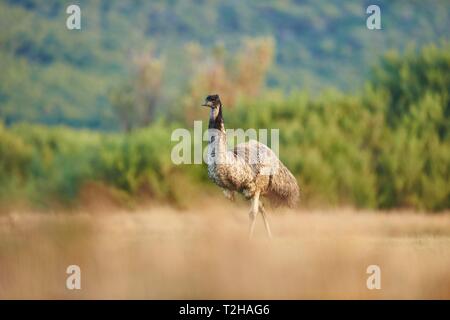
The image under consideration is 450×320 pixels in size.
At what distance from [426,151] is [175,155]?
732 centimetres

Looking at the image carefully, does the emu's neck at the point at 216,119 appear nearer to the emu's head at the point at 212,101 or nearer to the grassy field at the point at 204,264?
the emu's head at the point at 212,101

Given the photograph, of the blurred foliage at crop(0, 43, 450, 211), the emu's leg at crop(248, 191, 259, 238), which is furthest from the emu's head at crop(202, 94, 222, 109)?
the blurred foliage at crop(0, 43, 450, 211)

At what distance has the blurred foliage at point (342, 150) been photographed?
27.7 m

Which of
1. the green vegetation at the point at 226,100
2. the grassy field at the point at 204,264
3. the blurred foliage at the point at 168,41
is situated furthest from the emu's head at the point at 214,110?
the blurred foliage at the point at 168,41

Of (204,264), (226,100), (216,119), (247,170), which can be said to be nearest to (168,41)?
(226,100)

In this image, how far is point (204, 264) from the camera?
10.9m

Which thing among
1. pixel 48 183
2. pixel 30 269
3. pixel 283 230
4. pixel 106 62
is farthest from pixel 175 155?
pixel 106 62

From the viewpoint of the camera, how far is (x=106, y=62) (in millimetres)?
84188

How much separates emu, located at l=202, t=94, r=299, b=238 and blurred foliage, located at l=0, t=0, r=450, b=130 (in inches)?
2218

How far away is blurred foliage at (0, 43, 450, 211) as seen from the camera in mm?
27734

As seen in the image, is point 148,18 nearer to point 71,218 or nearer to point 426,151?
point 426,151

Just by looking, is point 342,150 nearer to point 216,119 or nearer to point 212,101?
point 216,119

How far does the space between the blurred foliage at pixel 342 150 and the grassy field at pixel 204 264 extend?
13.9 metres

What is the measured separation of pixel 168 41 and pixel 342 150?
63.2m
